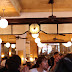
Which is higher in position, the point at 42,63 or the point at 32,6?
the point at 32,6

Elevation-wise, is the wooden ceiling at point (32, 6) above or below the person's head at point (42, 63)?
above

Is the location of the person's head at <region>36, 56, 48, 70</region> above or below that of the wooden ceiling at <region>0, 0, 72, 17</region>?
below

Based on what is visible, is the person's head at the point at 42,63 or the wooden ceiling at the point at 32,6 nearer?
the person's head at the point at 42,63

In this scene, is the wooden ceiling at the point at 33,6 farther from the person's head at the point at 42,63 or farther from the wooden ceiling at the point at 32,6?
the person's head at the point at 42,63

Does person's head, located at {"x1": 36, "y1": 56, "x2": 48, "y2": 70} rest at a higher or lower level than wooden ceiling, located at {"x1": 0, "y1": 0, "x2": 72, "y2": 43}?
lower

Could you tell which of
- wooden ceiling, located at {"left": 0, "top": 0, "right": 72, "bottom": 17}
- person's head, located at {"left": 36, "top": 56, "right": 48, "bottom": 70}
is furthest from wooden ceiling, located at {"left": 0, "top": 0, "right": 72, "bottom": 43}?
person's head, located at {"left": 36, "top": 56, "right": 48, "bottom": 70}

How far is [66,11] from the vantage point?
662cm

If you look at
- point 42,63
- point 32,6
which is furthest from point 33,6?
point 42,63

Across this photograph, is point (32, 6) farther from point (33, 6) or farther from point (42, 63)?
point (42, 63)

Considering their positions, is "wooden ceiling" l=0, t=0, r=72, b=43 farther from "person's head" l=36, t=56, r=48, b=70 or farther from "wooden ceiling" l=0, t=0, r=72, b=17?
"person's head" l=36, t=56, r=48, b=70

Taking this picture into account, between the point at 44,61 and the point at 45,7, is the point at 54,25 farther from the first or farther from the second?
the point at 44,61

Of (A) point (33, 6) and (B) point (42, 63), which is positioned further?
(A) point (33, 6)

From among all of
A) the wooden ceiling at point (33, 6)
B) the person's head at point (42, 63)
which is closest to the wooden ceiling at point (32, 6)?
the wooden ceiling at point (33, 6)

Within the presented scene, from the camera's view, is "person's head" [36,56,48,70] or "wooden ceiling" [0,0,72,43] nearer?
"person's head" [36,56,48,70]
